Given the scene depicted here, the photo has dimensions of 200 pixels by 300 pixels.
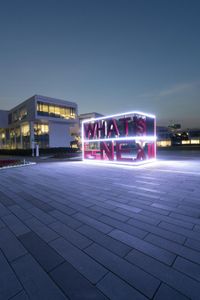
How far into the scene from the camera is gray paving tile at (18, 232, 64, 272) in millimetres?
2282

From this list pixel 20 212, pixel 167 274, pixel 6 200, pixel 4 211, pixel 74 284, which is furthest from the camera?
pixel 6 200

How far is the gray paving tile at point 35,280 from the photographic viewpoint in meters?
1.80

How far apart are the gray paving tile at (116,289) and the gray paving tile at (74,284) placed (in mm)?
77

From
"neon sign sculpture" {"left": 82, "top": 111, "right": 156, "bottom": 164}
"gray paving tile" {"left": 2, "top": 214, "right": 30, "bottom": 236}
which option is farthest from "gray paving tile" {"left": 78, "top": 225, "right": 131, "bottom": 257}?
"neon sign sculpture" {"left": 82, "top": 111, "right": 156, "bottom": 164}

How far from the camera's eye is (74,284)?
1918mm

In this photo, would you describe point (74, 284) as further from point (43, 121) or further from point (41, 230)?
point (43, 121)

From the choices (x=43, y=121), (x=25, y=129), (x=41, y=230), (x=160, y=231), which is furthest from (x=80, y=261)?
(x=25, y=129)

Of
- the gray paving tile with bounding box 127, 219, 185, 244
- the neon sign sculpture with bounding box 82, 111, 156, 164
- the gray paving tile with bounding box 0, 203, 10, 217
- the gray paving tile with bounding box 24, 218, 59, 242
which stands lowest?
the gray paving tile with bounding box 0, 203, 10, 217

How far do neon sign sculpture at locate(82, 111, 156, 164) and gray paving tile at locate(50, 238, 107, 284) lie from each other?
362 inches

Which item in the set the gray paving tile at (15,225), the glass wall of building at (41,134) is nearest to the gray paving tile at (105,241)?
the gray paving tile at (15,225)

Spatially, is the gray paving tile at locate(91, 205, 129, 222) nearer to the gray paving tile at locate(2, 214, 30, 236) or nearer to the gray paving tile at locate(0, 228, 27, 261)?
the gray paving tile at locate(2, 214, 30, 236)

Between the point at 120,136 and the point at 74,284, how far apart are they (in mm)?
11321

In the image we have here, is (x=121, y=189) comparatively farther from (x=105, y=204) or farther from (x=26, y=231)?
(x=26, y=231)

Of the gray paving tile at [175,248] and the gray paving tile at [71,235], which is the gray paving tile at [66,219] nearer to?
the gray paving tile at [71,235]
